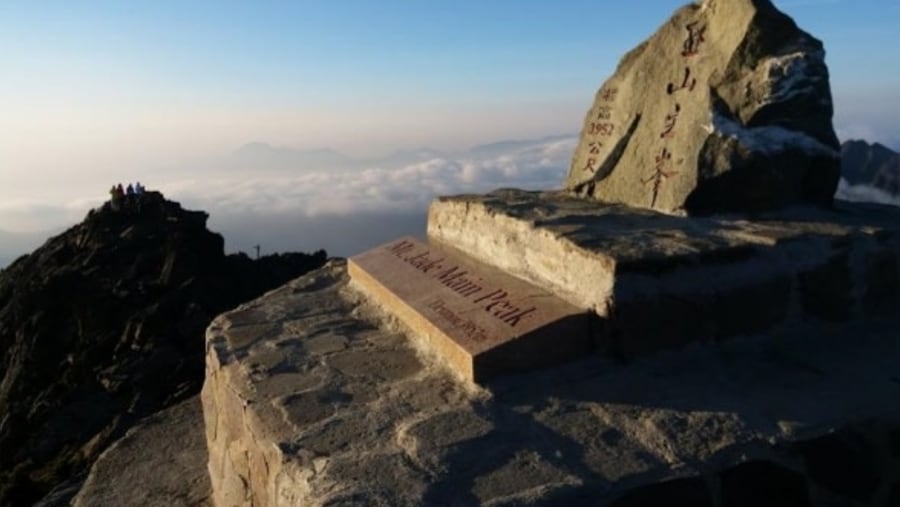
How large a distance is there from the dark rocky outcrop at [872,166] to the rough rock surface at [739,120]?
23727mm

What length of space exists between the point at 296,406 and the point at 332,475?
578mm

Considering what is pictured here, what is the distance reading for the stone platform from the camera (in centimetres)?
300

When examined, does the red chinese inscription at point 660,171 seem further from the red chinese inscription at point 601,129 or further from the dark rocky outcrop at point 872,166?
the dark rocky outcrop at point 872,166

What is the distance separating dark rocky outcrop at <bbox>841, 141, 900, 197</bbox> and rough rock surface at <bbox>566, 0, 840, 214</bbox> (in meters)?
23.7

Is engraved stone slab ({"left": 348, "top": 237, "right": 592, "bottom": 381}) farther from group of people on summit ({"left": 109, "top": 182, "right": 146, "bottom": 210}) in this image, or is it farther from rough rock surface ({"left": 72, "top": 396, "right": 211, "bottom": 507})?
group of people on summit ({"left": 109, "top": 182, "right": 146, "bottom": 210})

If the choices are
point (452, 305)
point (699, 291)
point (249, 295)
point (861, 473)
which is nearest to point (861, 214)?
point (699, 291)

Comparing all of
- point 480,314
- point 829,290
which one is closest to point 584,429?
point 480,314

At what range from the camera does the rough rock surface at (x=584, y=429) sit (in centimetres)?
237

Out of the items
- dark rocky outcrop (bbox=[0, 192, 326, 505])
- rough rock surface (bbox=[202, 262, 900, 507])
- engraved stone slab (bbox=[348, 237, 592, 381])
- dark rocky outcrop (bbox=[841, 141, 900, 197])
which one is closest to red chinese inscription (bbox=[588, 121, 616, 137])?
engraved stone slab (bbox=[348, 237, 592, 381])

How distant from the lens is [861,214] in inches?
151

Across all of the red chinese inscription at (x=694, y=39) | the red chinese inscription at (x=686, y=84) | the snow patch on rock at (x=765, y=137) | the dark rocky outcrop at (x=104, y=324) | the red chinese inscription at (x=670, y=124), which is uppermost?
the red chinese inscription at (x=694, y=39)

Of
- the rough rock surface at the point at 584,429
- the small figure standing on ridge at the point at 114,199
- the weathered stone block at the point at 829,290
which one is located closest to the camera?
the rough rock surface at the point at 584,429

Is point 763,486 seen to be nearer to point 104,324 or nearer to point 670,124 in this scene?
point 670,124

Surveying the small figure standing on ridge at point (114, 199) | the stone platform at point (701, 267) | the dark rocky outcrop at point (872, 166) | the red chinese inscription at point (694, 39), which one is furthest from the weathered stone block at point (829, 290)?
the dark rocky outcrop at point (872, 166)
